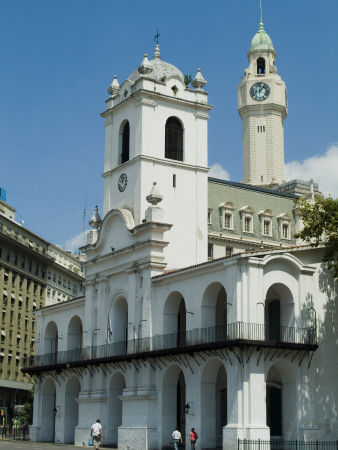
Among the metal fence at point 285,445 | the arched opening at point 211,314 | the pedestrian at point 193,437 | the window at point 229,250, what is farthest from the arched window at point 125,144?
the metal fence at point 285,445

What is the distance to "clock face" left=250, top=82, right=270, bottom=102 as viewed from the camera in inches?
3752

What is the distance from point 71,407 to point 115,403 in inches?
273

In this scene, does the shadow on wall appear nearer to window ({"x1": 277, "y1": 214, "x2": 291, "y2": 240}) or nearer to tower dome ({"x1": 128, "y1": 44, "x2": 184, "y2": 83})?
tower dome ({"x1": 128, "y1": 44, "x2": 184, "y2": 83})

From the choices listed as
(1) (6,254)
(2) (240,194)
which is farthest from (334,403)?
(1) (6,254)

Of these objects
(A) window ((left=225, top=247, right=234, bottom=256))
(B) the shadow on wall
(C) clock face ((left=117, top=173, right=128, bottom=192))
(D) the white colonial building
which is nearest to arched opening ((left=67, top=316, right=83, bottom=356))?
(D) the white colonial building

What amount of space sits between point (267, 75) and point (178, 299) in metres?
56.2

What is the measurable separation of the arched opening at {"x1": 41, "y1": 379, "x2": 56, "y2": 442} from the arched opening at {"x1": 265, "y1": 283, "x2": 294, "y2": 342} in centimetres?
2168

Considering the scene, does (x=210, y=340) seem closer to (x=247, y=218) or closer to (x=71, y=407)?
(x=71, y=407)

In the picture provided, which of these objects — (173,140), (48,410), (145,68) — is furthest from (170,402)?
(145,68)

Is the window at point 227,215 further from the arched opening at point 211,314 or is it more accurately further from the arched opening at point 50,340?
the arched opening at point 211,314

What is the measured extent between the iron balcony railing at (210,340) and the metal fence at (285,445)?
4.71 meters

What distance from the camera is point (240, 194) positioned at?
74.2m

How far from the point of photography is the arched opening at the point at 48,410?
58500 millimetres

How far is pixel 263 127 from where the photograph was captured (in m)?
94.6
